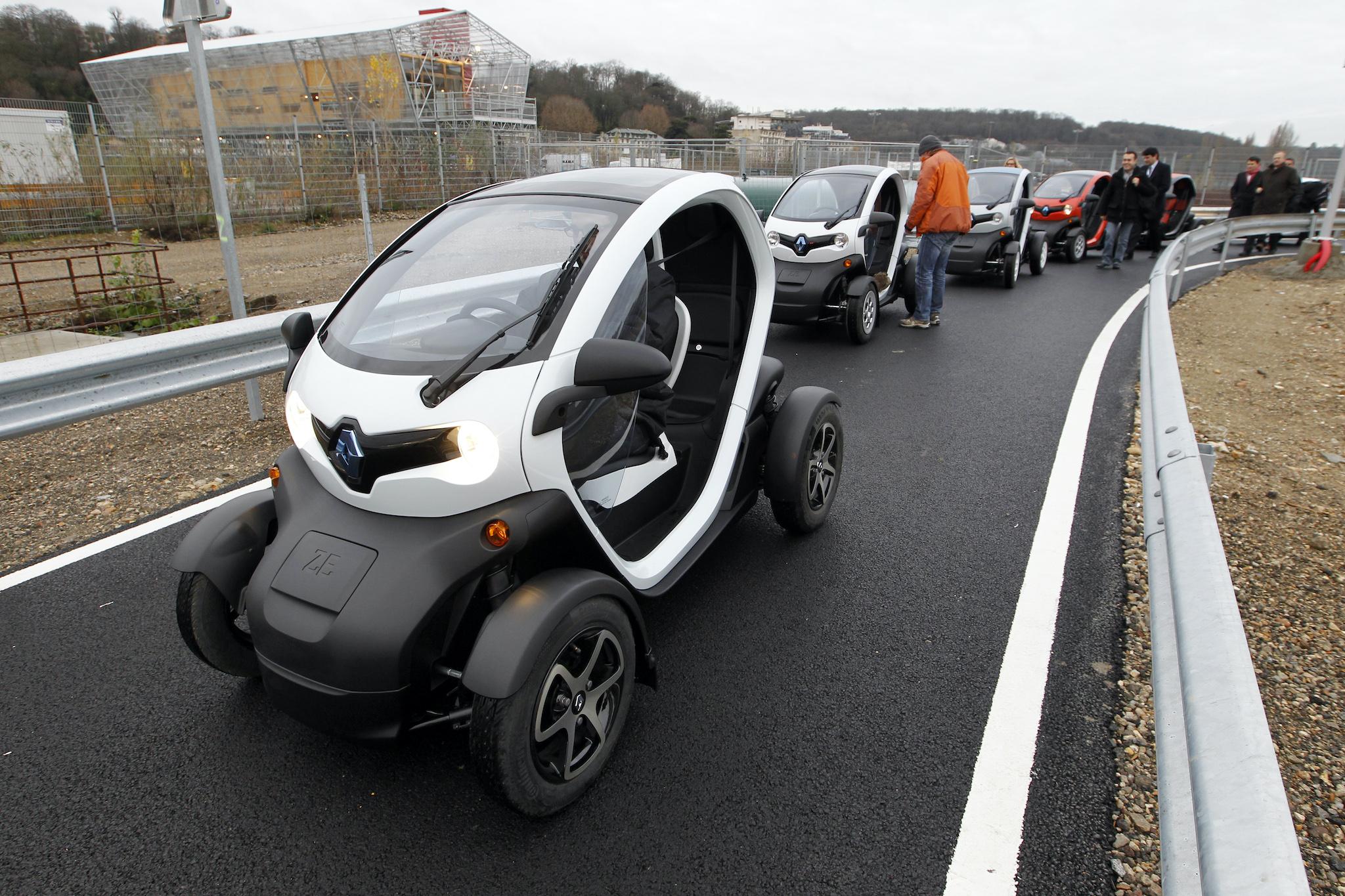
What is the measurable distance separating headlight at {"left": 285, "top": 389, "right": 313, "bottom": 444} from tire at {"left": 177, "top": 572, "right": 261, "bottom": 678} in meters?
0.56

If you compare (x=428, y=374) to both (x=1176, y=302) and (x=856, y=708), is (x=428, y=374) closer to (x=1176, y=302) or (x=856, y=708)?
(x=856, y=708)

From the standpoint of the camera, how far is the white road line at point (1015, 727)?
2.21 meters

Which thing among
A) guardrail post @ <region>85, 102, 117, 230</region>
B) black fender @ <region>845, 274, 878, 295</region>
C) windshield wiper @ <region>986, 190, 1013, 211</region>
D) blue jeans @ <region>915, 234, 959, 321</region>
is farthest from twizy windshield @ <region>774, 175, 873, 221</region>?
guardrail post @ <region>85, 102, 117, 230</region>

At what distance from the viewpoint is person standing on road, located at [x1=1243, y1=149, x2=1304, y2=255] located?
51.7 feet

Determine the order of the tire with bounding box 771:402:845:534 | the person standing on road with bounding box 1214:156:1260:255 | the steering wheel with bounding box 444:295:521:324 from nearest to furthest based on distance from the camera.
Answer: the steering wheel with bounding box 444:295:521:324 < the tire with bounding box 771:402:845:534 < the person standing on road with bounding box 1214:156:1260:255

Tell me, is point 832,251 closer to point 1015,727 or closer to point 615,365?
point 1015,727

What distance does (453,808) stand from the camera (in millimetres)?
2422

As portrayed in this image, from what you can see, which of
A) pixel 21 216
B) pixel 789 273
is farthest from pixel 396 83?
pixel 789 273

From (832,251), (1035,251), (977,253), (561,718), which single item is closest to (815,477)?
(561,718)

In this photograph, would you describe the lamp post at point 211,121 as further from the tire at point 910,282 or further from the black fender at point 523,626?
the tire at point 910,282

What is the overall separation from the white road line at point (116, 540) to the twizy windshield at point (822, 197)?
6085 mm

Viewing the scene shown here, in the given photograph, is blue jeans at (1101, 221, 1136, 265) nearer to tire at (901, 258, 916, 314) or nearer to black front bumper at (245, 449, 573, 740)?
tire at (901, 258, 916, 314)

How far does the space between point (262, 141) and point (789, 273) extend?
51.6ft

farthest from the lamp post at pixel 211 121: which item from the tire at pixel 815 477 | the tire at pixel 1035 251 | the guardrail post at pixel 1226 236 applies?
the guardrail post at pixel 1226 236
